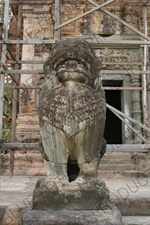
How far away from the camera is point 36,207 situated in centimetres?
198

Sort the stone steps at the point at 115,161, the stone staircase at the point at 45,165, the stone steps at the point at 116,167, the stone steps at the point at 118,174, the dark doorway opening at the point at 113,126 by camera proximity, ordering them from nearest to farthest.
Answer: the stone steps at the point at 118,174 → the stone staircase at the point at 45,165 → the stone steps at the point at 116,167 → the stone steps at the point at 115,161 → the dark doorway opening at the point at 113,126

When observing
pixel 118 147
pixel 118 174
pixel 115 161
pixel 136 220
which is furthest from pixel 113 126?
pixel 136 220

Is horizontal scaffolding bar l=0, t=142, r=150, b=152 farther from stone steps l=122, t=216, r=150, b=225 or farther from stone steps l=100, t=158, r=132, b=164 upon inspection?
stone steps l=122, t=216, r=150, b=225

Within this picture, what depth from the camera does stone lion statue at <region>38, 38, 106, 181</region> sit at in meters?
2.05

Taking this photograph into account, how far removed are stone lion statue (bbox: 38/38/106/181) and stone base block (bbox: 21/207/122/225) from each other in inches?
11.4

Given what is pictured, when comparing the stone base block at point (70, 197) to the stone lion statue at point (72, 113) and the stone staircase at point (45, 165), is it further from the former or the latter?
the stone staircase at point (45, 165)

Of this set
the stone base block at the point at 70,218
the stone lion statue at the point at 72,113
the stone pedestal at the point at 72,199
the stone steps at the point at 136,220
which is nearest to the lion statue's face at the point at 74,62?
the stone lion statue at the point at 72,113

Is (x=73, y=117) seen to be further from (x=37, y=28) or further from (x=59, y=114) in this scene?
(x=37, y=28)

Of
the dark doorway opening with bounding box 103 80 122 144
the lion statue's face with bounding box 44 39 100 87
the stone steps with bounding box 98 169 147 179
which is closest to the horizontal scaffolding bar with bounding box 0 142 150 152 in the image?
the stone steps with bounding box 98 169 147 179

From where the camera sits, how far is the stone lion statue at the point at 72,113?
80.7 inches

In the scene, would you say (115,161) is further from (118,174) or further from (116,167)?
(118,174)

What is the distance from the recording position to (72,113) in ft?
6.69

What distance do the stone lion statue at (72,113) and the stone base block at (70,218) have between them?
29 centimetres

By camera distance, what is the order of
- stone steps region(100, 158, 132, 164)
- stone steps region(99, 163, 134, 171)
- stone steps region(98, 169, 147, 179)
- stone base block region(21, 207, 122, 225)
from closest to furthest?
stone base block region(21, 207, 122, 225), stone steps region(98, 169, 147, 179), stone steps region(99, 163, 134, 171), stone steps region(100, 158, 132, 164)
